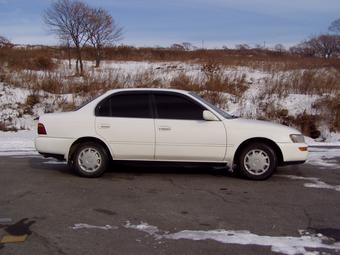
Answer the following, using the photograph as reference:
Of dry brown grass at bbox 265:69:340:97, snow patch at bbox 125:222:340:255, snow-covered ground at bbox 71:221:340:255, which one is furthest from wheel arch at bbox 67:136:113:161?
dry brown grass at bbox 265:69:340:97

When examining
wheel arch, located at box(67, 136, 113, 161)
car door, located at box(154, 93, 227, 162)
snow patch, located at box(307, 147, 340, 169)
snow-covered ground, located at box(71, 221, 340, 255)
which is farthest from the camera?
snow patch, located at box(307, 147, 340, 169)

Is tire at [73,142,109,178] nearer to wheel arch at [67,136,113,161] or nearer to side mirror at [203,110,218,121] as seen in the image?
wheel arch at [67,136,113,161]

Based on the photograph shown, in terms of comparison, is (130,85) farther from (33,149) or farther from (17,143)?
(33,149)

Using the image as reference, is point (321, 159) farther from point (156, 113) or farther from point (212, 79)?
point (212, 79)

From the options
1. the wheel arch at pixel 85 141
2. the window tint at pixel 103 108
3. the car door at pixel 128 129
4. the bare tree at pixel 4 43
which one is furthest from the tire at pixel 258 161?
the bare tree at pixel 4 43

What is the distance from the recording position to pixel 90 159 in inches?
345

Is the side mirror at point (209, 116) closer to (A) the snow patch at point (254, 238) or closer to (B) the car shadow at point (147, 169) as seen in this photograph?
(B) the car shadow at point (147, 169)

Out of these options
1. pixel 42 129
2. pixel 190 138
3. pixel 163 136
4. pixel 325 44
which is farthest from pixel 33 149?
pixel 325 44

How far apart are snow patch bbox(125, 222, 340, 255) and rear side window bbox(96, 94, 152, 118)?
3145 millimetres

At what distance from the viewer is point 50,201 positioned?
283 inches

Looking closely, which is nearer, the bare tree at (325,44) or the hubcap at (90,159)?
the hubcap at (90,159)

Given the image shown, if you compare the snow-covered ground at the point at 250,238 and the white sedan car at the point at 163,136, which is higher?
the white sedan car at the point at 163,136

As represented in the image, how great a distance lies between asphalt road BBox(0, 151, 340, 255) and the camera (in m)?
5.39

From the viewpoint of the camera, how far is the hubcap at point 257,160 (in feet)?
28.2
